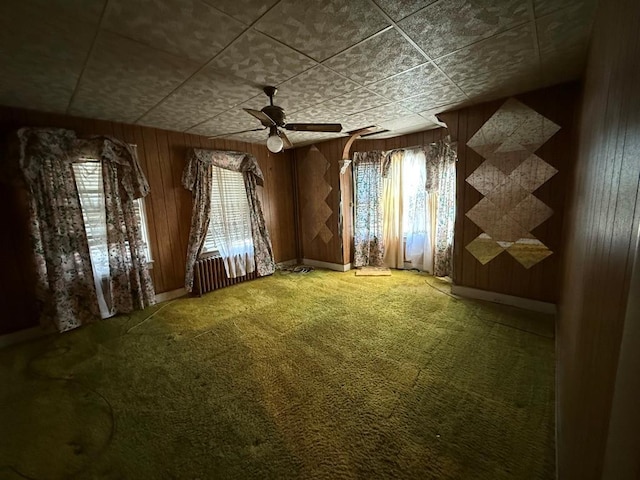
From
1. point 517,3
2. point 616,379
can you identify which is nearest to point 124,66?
point 517,3

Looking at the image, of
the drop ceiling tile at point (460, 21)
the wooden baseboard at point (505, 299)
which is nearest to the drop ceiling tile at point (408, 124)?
the drop ceiling tile at point (460, 21)

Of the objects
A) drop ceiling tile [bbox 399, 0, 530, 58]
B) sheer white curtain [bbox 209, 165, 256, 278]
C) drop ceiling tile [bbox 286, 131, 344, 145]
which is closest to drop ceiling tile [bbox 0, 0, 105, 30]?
drop ceiling tile [bbox 399, 0, 530, 58]

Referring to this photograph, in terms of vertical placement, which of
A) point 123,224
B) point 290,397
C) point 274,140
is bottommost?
point 290,397

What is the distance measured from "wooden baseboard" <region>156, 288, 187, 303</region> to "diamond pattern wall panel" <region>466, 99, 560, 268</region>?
4.19 meters

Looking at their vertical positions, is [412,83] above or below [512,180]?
above

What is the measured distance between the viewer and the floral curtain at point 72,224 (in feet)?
8.57

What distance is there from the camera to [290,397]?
5.90ft

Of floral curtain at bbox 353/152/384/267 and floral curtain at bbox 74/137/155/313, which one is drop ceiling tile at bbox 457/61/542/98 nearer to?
floral curtain at bbox 353/152/384/267

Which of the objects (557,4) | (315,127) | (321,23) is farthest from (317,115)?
(557,4)

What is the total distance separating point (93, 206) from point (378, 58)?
347 cm

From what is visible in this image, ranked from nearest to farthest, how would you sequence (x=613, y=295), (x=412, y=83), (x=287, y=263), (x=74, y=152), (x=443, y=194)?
(x=613, y=295)
(x=412, y=83)
(x=74, y=152)
(x=443, y=194)
(x=287, y=263)

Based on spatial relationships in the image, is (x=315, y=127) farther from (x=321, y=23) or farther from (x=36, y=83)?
(x=36, y=83)

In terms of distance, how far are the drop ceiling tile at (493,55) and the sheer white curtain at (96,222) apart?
3.82 m

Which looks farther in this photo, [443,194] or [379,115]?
[443,194]
